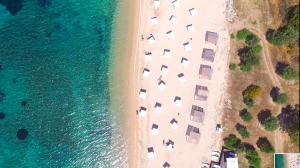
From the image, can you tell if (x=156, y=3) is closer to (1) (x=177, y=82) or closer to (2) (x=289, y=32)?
(1) (x=177, y=82)

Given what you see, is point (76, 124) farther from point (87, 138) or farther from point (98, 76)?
point (98, 76)

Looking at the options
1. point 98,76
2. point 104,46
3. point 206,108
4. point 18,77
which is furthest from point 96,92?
point 206,108

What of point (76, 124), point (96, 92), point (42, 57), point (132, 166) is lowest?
point (132, 166)

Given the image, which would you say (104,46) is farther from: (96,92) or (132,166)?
(132,166)

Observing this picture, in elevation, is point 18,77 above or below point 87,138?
above

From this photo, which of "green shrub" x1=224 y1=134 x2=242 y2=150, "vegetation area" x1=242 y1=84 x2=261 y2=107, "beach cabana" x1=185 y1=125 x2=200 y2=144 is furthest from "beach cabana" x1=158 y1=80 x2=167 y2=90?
"green shrub" x1=224 y1=134 x2=242 y2=150

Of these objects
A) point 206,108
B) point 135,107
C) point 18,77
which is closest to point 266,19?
point 206,108
